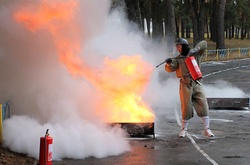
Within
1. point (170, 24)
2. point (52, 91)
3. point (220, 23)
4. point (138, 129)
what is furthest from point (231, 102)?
point (220, 23)

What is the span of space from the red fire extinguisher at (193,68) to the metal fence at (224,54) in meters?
31.8

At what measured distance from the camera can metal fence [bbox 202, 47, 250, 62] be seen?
41531 millimetres

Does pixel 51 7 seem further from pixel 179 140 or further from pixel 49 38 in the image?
pixel 179 140

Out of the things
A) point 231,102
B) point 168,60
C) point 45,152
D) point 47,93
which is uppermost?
point 168,60

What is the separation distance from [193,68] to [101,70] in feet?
5.89

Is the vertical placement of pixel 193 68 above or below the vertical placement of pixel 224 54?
below

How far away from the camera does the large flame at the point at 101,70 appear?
8.08 meters

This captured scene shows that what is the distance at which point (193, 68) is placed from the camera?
8.88m

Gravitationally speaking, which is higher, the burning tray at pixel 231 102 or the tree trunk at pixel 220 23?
the tree trunk at pixel 220 23

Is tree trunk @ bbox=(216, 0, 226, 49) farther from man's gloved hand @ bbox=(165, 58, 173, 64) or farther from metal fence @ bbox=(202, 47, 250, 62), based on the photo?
man's gloved hand @ bbox=(165, 58, 173, 64)

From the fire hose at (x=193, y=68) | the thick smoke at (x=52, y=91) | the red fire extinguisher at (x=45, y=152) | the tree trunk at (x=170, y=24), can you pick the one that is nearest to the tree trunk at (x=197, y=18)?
the tree trunk at (x=170, y=24)

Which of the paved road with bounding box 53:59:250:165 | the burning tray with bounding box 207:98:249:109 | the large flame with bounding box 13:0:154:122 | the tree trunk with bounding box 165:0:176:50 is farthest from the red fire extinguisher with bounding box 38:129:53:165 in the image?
the tree trunk with bounding box 165:0:176:50

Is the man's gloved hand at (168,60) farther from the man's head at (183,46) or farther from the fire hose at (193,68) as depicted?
the man's head at (183,46)

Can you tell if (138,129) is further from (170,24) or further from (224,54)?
Answer: (224,54)
